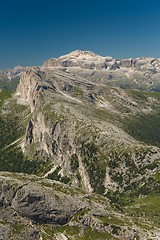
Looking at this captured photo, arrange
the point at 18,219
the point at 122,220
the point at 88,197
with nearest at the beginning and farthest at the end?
1. the point at 18,219
2. the point at 122,220
3. the point at 88,197

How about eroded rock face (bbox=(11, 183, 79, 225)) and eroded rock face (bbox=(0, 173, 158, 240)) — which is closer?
eroded rock face (bbox=(0, 173, 158, 240))

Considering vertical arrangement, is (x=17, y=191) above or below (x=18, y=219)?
above

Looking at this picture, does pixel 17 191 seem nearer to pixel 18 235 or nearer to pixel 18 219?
pixel 18 219

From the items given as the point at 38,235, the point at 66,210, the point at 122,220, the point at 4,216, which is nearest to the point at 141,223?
the point at 122,220

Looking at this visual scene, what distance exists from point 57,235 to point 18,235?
56.4 feet

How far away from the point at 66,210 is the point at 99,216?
1292cm

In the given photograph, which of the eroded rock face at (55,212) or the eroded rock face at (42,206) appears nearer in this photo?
the eroded rock face at (55,212)

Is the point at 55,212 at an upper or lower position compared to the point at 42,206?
lower

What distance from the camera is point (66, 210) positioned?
14100cm

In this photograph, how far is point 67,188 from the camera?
15638 cm

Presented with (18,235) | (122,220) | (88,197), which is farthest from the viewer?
(88,197)

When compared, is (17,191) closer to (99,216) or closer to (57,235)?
(57,235)

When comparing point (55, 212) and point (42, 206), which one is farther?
point (42, 206)

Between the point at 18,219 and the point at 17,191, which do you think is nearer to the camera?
the point at 18,219
